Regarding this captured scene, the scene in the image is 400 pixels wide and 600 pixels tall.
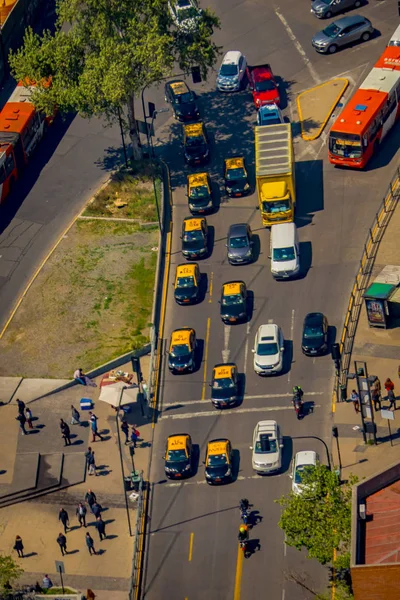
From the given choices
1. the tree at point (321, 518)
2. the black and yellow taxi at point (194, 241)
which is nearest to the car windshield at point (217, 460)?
the tree at point (321, 518)

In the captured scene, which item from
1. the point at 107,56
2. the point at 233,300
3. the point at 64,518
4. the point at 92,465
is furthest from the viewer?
the point at 107,56

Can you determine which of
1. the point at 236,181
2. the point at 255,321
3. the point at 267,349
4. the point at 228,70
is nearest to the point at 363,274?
the point at 255,321

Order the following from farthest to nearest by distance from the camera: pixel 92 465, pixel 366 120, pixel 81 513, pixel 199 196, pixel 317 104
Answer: pixel 317 104
pixel 199 196
pixel 366 120
pixel 92 465
pixel 81 513

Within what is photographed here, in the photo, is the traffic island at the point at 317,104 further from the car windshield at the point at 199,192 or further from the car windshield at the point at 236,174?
the car windshield at the point at 199,192

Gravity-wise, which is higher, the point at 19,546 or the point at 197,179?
the point at 19,546

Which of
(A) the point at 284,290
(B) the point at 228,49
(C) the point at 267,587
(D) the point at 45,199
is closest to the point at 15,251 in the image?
(D) the point at 45,199

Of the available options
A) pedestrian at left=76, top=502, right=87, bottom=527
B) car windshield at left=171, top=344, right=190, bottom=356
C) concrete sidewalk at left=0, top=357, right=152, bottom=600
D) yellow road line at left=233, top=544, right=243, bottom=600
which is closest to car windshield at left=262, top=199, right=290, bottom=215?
car windshield at left=171, top=344, right=190, bottom=356

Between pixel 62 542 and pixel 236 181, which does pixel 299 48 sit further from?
pixel 62 542
